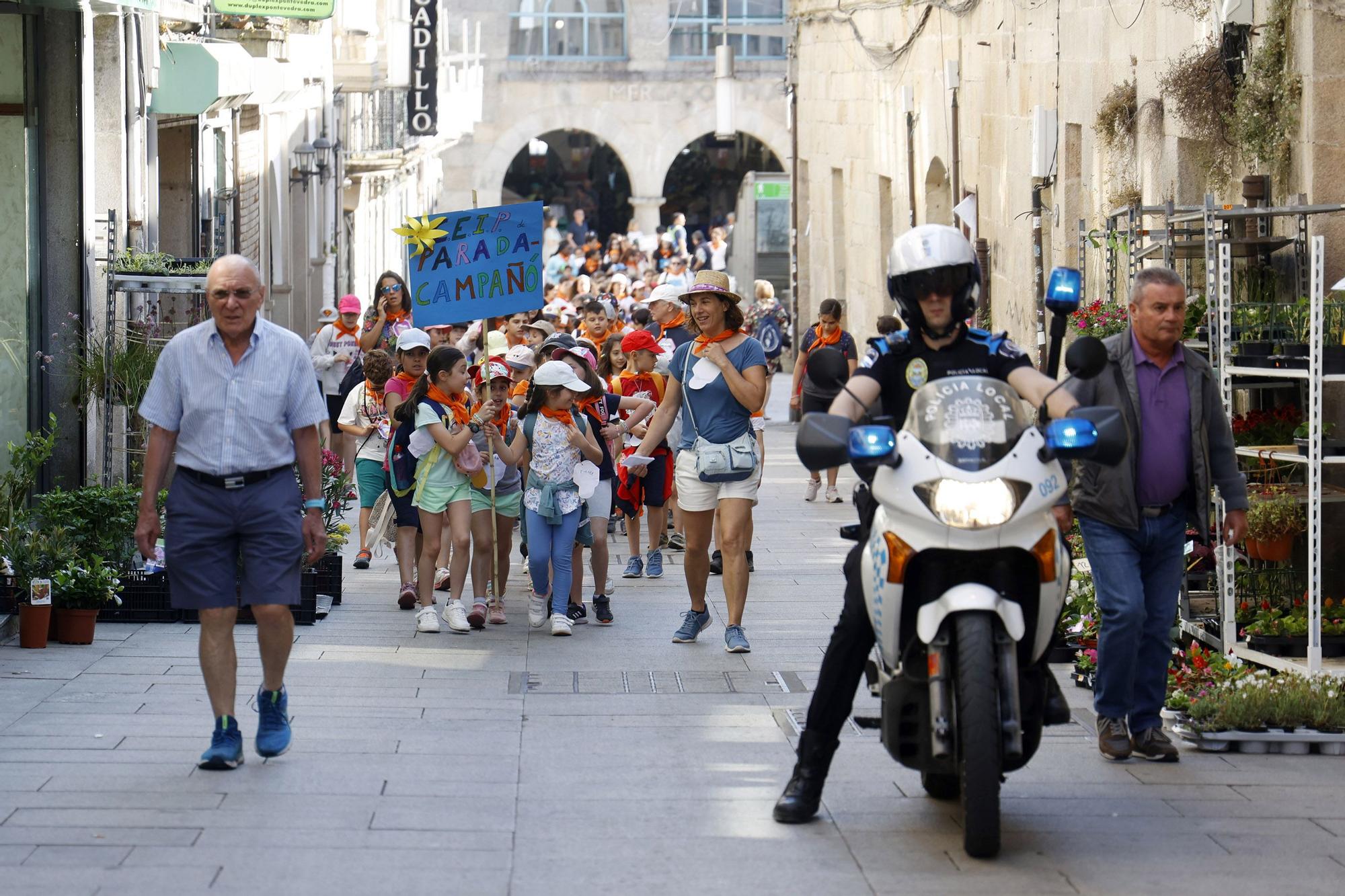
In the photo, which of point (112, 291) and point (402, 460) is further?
point (112, 291)

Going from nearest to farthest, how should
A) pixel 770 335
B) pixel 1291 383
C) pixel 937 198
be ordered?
pixel 1291 383 < pixel 937 198 < pixel 770 335

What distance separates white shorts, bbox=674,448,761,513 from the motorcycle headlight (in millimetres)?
3899

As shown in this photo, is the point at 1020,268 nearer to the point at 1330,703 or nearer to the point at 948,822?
the point at 1330,703

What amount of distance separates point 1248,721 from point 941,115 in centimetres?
1388

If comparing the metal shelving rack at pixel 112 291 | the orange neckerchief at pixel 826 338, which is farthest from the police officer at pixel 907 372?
the orange neckerchief at pixel 826 338

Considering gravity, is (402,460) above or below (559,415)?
below

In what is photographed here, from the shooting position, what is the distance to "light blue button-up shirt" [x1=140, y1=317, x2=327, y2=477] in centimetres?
659

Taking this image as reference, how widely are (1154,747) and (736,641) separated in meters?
2.79

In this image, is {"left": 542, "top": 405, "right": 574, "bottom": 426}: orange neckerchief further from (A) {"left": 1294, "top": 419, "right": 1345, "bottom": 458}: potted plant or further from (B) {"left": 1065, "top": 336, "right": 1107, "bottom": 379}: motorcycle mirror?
(B) {"left": 1065, "top": 336, "right": 1107, "bottom": 379}: motorcycle mirror

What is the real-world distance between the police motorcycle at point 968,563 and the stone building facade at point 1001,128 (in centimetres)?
406

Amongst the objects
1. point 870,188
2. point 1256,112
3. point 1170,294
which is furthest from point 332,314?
point 1170,294

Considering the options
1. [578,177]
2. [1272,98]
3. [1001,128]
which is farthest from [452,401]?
[578,177]

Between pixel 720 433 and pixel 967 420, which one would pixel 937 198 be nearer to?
pixel 720 433

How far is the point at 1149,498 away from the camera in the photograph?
6.84 metres
